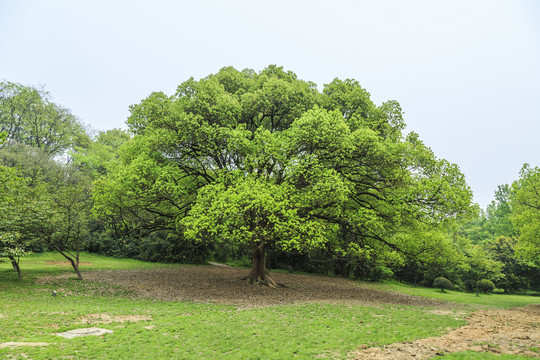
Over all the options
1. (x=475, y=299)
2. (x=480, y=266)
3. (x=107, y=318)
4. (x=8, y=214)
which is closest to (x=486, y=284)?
(x=480, y=266)

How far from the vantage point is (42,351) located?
7254 mm

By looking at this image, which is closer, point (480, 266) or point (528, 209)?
point (528, 209)

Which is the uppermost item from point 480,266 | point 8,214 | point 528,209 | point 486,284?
point 528,209

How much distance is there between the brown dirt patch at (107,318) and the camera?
1055cm

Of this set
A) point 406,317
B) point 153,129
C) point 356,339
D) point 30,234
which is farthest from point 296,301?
point 30,234

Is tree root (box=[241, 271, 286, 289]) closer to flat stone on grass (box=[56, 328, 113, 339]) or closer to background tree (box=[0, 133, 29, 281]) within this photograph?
flat stone on grass (box=[56, 328, 113, 339])

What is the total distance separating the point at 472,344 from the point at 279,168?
13379 millimetres

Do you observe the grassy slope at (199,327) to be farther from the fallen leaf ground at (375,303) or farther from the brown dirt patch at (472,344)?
the fallen leaf ground at (375,303)

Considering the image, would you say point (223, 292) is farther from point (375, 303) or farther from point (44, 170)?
point (44, 170)

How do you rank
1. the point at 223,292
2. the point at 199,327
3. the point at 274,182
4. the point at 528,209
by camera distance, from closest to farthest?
the point at 199,327
the point at 223,292
the point at 274,182
the point at 528,209

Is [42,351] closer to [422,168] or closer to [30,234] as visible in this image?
[30,234]

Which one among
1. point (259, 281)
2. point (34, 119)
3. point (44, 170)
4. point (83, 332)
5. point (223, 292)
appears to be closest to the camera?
point (83, 332)

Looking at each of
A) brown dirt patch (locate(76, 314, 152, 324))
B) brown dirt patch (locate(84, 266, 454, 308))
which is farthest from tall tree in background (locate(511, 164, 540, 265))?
brown dirt patch (locate(76, 314, 152, 324))

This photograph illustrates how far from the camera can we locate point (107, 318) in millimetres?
11133
